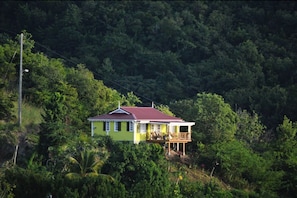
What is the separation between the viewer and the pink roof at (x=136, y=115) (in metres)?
57.0

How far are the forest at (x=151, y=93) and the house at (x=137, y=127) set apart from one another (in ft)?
4.10

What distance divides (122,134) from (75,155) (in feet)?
18.1

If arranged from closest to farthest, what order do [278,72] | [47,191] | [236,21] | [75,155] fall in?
[47,191] < [75,155] < [278,72] < [236,21]

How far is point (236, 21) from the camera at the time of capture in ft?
321

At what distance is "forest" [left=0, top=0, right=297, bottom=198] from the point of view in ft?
172

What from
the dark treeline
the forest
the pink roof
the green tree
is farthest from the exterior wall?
the dark treeline

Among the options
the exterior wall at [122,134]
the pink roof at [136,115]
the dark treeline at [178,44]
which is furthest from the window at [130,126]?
the dark treeline at [178,44]

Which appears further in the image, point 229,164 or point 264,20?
point 264,20

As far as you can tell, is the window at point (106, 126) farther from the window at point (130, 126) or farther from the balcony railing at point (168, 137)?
the balcony railing at point (168, 137)

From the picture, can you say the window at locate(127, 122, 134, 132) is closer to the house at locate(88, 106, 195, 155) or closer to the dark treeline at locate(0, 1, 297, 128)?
the house at locate(88, 106, 195, 155)

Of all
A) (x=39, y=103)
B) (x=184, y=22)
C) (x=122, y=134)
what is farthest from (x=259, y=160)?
(x=184, y=22)

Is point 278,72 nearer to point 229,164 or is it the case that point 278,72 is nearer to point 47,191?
point 229,164

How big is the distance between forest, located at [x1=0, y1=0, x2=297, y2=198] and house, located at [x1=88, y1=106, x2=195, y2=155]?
125 centimetres

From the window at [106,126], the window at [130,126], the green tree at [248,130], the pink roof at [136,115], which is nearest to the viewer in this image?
the window at [130,126]
